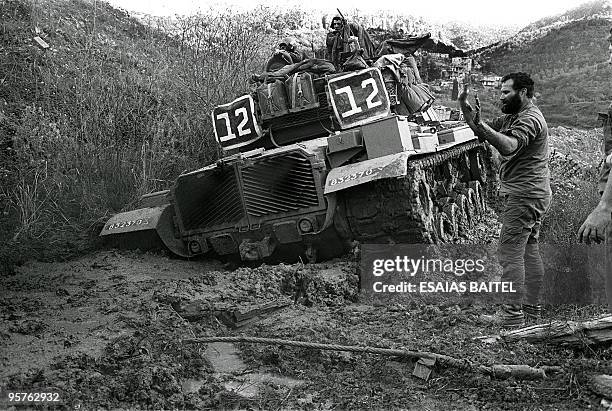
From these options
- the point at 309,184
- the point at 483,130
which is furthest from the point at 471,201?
the point at 483,130

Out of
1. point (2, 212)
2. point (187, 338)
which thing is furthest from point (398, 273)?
point (2, 212)

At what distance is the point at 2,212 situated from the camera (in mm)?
8266

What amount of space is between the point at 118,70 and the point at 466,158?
597 centimetres

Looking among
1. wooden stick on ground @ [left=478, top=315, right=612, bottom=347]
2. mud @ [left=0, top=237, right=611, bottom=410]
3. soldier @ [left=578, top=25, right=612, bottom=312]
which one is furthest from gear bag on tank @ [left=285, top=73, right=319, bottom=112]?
soldier @ [left=578, top=25, right=612, bottom=312]

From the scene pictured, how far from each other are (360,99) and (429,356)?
3853 millimetres

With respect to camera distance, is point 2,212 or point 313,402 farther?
point 2,212

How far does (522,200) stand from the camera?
4.86 m

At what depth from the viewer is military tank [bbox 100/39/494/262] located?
648 cm

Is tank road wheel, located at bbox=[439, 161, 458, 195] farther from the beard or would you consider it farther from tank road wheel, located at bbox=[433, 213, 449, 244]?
the beard

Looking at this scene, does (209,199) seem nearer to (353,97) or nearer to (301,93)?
(301,93)

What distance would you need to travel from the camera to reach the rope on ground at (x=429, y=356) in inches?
141

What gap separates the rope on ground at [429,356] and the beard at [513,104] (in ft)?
6.32

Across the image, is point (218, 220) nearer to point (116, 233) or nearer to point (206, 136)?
point (116, 233)

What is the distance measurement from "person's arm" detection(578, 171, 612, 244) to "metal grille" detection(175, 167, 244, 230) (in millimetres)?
4079
